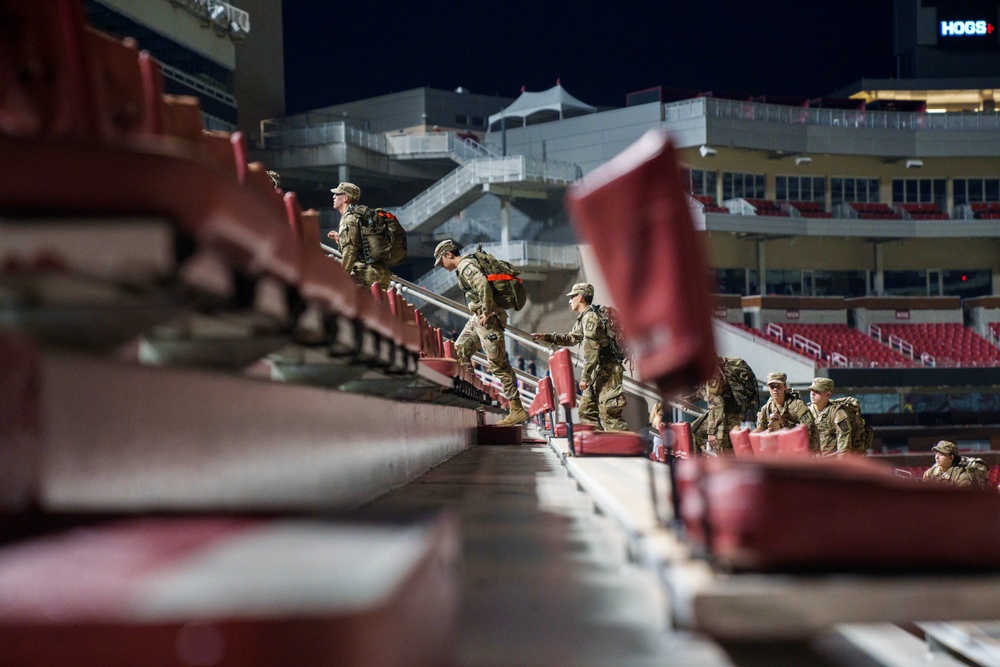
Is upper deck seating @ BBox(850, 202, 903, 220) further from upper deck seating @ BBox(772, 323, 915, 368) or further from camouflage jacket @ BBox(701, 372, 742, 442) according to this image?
camouflage jacket @ BBox(701, 372, 742, 442)

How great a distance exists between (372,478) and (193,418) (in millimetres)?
1341

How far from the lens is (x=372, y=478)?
287 cm

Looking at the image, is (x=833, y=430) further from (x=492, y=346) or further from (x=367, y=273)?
(x=367, y=273)

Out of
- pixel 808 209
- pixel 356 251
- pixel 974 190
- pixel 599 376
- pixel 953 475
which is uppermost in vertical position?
pixel 974 190

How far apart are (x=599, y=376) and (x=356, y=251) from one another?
1.84 m

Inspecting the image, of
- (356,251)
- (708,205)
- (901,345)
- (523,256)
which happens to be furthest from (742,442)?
(708,205)

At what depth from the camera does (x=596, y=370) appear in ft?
20.3


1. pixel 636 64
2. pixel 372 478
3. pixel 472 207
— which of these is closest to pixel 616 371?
pixel 372 478

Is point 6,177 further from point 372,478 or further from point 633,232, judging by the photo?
point 372,478

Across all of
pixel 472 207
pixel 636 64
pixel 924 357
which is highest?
pixel 636 64

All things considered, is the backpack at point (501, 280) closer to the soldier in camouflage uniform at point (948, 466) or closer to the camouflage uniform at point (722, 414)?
the camouflage uniform at point (722, 414)

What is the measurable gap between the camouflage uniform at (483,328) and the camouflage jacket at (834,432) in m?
2.32

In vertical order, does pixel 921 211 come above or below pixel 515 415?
above

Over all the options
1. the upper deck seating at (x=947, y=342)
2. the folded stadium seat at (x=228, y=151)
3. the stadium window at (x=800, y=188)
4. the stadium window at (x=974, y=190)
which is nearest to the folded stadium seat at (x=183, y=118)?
the folded stadium seat at (x=228, y=151)
